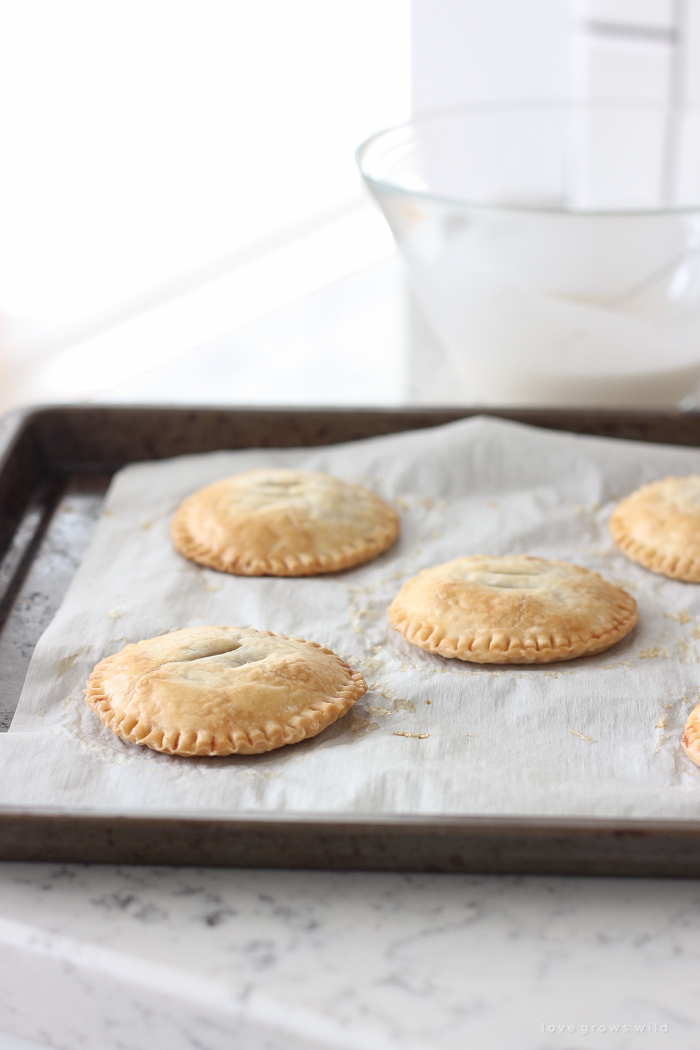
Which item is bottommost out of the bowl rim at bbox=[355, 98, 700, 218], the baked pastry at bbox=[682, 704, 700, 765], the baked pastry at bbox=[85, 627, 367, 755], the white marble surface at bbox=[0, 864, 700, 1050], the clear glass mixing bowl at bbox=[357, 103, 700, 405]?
the white marble surface at bbox=[0, 864, 700, 1050]

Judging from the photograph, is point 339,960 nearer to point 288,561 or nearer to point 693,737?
point 693,737

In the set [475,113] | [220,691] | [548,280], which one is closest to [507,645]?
[220,691]

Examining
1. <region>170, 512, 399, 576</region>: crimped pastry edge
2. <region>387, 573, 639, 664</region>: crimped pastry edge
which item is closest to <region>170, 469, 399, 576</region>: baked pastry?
<region>170, 512, 399, 576</region>: crimped pastry edge

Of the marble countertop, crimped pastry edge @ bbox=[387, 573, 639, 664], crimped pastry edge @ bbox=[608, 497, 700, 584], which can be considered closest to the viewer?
the marble countertop

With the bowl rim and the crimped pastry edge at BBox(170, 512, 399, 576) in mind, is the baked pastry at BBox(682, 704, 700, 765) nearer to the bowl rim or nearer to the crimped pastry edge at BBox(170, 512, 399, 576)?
the crimped pastry edge at BBox(170, 512, 399, 576)

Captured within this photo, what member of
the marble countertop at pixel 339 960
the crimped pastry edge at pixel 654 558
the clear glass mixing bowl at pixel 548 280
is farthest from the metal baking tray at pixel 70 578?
the crimped pastry edge at pixel 654 558

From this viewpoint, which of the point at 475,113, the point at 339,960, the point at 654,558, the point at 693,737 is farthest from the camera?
the point at 475,113

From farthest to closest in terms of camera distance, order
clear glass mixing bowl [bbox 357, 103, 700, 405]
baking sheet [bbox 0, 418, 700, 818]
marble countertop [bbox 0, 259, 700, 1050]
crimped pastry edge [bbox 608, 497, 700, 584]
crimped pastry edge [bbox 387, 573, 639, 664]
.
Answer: clear glass mixing bowl [bbox 357, 103, 700, 405]
crimped pastry edge [bbox 608, 497, 700, 584]
crimped pastry edge [bbox 387, 573, 639, 664]
baking sheet [bbox 0, 418, 700, 818]
marble countertop [bbox 0, 259, 700, 1050]
